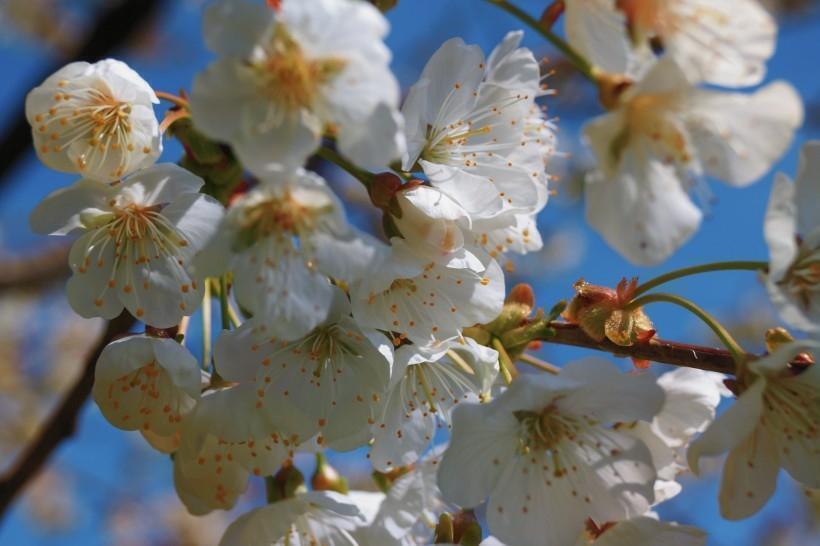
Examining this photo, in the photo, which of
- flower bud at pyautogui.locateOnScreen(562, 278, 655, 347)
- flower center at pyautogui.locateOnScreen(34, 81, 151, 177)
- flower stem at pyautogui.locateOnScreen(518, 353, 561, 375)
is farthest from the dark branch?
flower bud at pyautogui.locateOnScreen(562, 278, 655, 347)

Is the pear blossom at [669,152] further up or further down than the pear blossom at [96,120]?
further up

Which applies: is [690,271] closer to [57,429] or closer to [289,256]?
[289,256]

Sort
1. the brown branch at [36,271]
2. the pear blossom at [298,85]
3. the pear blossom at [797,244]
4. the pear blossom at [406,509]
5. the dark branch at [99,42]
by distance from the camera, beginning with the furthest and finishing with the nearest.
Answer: the brown branch at [36,271]
the dark branch at [99,42]
the pear blossom at [406,509]
the pear blossom at [797,244]
the pear blossom at [298,85]

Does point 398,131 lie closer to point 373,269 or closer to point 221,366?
point 373,269

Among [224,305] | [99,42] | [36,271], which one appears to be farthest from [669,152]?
[36,271]

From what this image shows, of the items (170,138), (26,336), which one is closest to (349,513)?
(170,138)

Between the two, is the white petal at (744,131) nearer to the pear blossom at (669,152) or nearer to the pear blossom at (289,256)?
the pear blossom at (669,152)

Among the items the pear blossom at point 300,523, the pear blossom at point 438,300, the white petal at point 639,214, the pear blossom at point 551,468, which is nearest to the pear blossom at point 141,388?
the pear blossom at point 300,523
